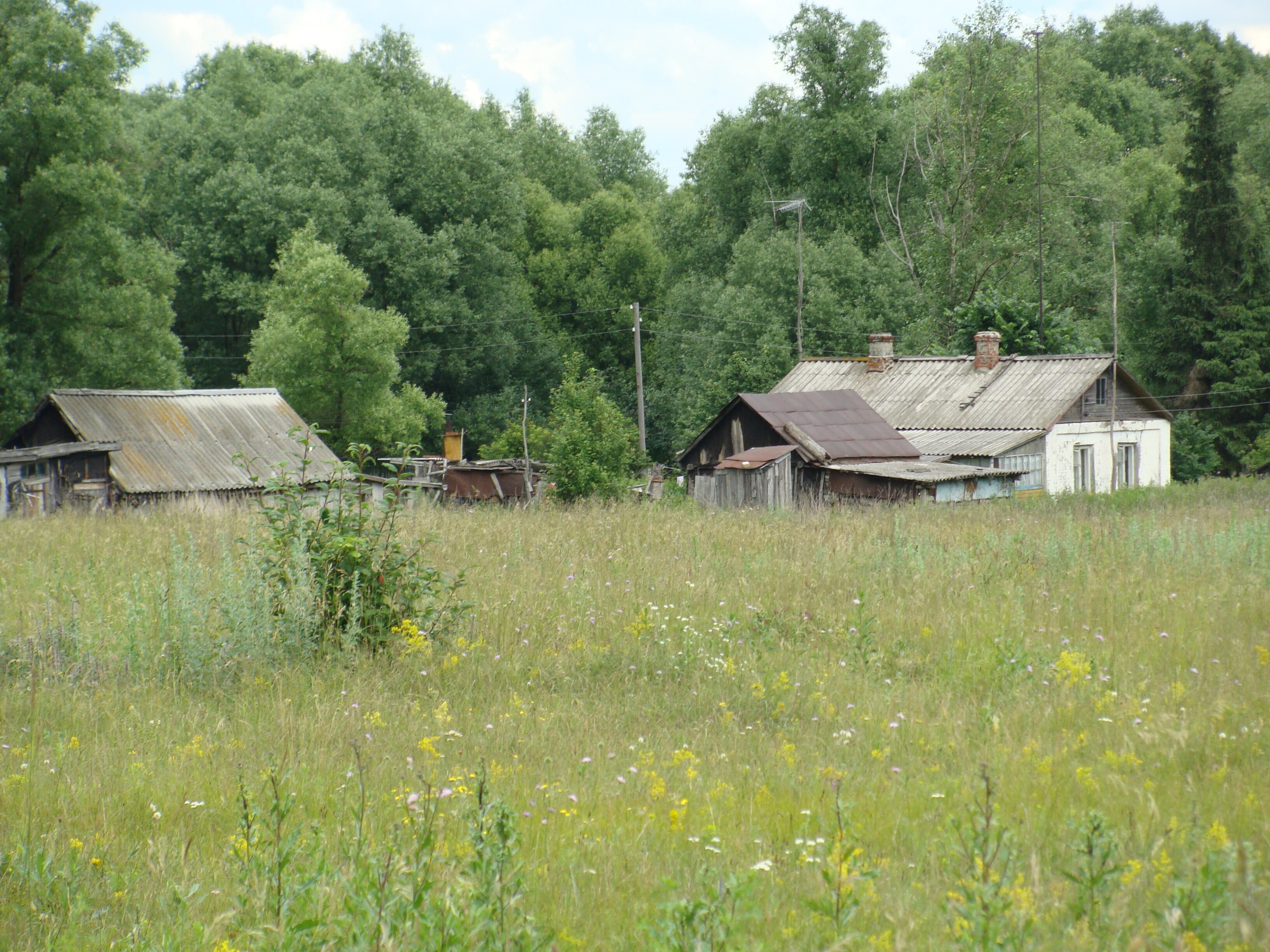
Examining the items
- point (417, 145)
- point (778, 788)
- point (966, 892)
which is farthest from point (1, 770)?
point (417, 145)

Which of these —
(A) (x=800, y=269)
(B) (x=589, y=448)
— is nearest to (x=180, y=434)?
(B) (x=589, y=448)

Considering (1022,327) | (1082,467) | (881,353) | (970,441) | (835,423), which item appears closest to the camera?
(835,423)

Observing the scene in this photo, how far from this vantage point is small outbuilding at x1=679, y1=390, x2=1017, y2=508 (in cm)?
2466

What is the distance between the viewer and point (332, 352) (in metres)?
36.7

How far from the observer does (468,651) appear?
6250mm

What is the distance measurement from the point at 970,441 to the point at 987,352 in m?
4.79

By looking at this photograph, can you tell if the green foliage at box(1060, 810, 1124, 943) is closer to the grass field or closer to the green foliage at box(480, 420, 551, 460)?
the grass field

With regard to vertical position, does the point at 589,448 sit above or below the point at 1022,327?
below

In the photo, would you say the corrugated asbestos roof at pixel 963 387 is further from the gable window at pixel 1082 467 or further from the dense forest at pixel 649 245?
the dense forest at pixel 649 245

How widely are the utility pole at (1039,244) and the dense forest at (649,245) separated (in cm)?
33

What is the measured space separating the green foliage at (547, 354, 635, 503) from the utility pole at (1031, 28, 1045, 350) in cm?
1436

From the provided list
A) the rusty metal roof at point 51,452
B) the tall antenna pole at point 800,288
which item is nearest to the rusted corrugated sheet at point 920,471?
the tall antenna pole at point 800,288

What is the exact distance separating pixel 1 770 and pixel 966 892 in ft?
12.7

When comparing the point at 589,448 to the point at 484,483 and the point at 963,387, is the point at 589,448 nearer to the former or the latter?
the point at 484,483
